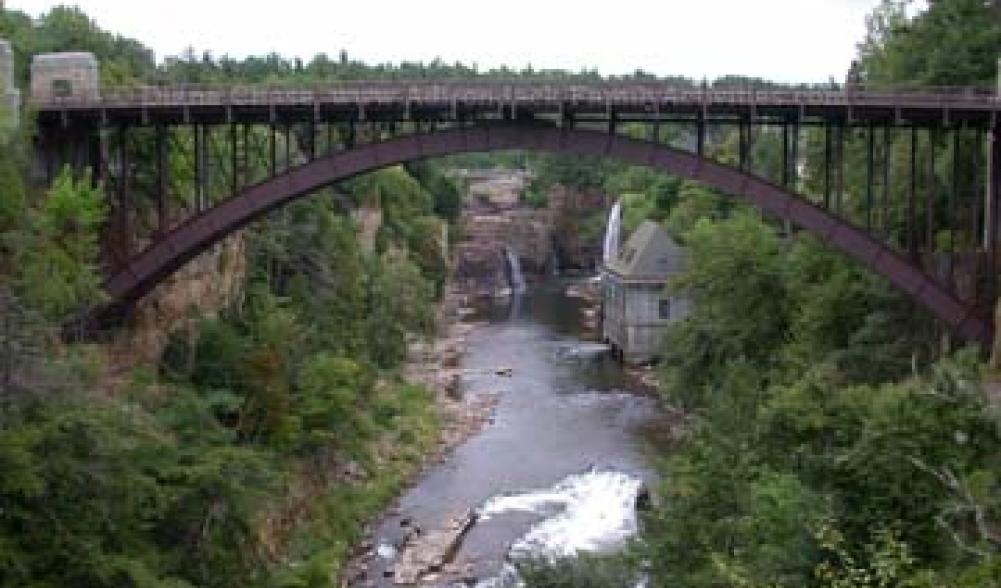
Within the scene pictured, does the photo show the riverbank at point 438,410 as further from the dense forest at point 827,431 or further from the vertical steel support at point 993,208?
the vertical steel support at point 993,208

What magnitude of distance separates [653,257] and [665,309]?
9.11 ft

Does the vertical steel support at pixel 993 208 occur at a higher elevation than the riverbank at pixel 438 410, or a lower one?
higher

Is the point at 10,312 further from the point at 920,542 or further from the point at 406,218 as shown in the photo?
the point at 406,218

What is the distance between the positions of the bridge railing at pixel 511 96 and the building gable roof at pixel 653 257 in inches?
1113

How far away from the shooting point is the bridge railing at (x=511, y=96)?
32406 mm

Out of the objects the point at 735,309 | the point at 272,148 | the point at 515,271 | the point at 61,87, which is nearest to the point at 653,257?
the point at 735,309

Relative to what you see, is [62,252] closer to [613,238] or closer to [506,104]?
[506,104]

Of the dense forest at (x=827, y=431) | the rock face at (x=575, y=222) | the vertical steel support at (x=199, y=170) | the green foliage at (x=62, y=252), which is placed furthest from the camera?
the rock face at (x=575, y=222)

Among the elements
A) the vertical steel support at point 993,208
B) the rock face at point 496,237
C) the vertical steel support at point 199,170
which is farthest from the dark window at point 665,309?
the vertical steel support at point 199,170

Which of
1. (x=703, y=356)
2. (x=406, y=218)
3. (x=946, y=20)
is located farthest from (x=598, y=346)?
(x=946, y=20)

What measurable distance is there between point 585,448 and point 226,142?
1531 centimetres

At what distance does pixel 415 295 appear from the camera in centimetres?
6034

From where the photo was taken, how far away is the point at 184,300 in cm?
3706

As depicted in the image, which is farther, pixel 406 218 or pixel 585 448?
pixel 406 218
